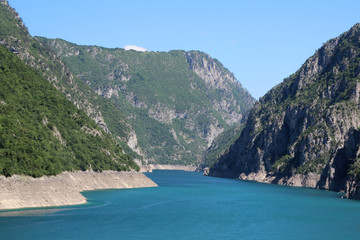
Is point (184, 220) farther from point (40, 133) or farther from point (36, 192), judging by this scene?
point (40, 133)

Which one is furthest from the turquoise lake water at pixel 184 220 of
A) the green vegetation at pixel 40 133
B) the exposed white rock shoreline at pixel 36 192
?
the green vegetation at pixel 40 133

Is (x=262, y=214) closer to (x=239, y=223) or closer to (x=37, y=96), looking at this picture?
(x=239, y=223)

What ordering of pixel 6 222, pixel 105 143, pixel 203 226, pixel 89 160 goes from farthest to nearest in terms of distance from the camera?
pixel 105 143 < pixel 89 160 < pixel 203 226 < pixel 6 222

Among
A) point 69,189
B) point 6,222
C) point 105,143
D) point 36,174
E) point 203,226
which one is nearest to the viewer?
point 6,222

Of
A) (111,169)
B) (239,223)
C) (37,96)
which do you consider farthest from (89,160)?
(239,223)

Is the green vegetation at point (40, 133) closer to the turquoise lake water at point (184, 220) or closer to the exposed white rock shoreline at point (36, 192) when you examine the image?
the exposed white rock shoreline at point (36, 192)

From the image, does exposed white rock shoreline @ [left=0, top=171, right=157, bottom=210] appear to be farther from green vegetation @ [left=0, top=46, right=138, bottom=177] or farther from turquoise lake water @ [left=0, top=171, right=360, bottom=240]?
turquoise lake water @ [left=0, top=171, right=360, bottom=240]
